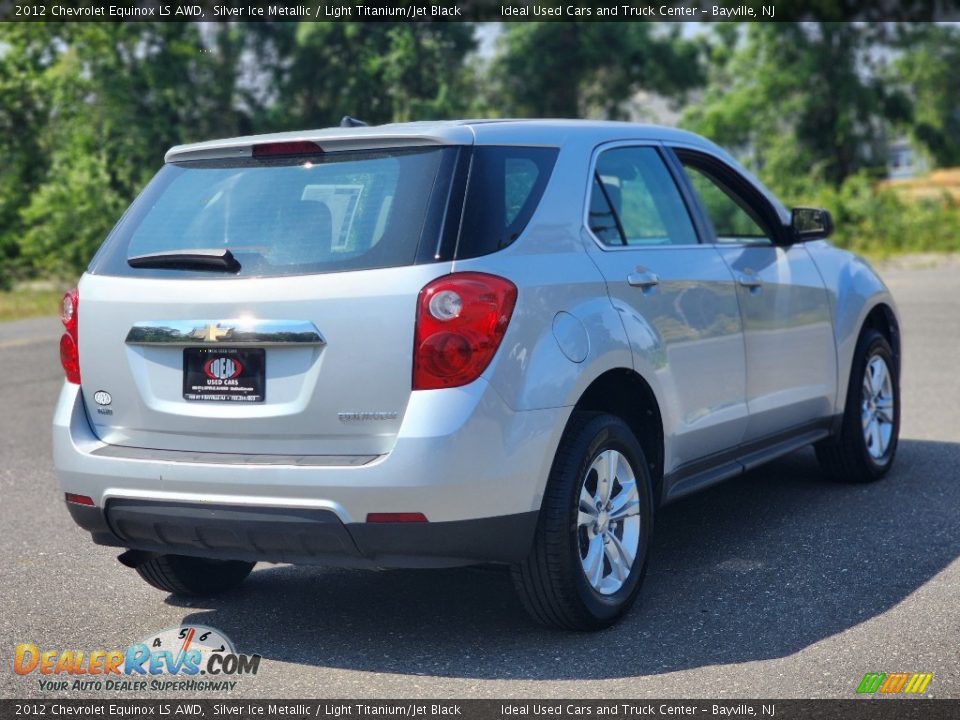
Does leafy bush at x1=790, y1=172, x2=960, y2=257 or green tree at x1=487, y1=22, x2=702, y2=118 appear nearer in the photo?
leafy bush at x1=790, y1=172, x2=960, y2=257

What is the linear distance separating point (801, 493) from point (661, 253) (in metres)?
2.15

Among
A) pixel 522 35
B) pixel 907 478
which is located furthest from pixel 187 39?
pixel 907 478

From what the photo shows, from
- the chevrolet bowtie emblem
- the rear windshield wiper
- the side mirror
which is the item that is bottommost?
the chevrolet bowtie emblem

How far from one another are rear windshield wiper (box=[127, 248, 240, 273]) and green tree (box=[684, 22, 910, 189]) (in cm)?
3732

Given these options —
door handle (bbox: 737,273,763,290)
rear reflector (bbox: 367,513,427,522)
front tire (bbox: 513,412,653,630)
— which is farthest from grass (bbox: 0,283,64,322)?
rear reflector (bbox: 367,513,427,522)

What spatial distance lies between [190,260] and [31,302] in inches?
828

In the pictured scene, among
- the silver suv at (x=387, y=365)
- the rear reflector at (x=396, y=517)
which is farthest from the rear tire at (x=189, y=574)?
the rear reflector at (x=396, y=517)

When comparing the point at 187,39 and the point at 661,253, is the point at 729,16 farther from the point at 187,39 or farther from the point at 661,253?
the point at 661,253

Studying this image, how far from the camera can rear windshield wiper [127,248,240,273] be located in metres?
4.41

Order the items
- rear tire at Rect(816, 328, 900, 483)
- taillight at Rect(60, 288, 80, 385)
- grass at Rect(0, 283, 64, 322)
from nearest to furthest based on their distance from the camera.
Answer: taillight at Rect(60, 288, 80, 385), rear tire at Rect(816, 328, 900, 483), grass at Rect(0, 283, 64, 322)

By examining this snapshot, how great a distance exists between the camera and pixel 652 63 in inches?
1591

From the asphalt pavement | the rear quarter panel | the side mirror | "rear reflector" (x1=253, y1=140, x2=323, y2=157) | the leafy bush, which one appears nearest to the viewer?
the asphalt pavement

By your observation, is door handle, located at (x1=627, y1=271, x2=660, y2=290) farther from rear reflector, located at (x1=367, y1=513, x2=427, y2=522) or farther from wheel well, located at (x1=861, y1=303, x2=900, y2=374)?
wheel well, located at (x1=861, y1=303, x2=900, y2=374)

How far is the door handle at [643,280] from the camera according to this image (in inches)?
194
